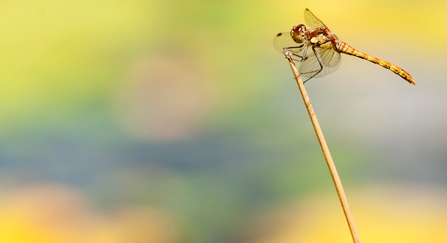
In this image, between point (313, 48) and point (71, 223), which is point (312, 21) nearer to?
point (313, 48)

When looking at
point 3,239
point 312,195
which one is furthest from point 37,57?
point 312,195

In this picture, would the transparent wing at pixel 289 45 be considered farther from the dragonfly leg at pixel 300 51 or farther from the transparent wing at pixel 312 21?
the transparent wing at pixel 312 21

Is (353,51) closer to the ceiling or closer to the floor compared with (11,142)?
closer to the floor

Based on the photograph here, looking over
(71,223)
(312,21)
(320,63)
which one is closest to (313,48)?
(320,63)

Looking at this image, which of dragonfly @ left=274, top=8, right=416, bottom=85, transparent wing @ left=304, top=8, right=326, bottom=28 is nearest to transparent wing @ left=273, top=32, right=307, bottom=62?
dragonfly @ left=274, top=8, right=416, bottom=85

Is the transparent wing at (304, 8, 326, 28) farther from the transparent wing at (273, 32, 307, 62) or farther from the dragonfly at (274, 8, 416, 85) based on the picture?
the transparent wing at (273, 32, 307, 62)

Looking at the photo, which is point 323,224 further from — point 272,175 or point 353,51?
point 353,51
